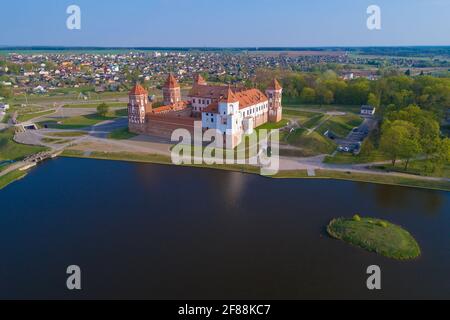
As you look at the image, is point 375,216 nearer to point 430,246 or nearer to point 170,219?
point 430,246

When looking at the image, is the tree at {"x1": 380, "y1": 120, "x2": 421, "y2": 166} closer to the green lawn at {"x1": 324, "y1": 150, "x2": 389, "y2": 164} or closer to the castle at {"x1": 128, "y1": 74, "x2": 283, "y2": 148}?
the green lawn at {"x1": 324, "y1": 150, "x2": 389, "y2": 164}

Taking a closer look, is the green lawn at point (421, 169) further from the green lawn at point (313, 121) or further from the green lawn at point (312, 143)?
the green lawn at point (313, 121)

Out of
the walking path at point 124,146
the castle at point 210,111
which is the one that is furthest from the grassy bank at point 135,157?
the castle at point 210,111

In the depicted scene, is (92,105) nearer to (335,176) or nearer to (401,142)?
(335,176)

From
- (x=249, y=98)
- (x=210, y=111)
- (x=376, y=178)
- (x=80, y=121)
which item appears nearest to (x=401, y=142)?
(x=376, y=178)
